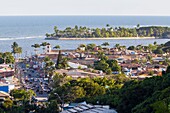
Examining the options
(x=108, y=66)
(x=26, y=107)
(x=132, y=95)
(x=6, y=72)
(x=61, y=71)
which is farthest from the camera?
(x=108, y=66)

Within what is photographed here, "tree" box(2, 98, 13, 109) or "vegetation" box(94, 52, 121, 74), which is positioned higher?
"tree" box(2, 98, 13, 109)

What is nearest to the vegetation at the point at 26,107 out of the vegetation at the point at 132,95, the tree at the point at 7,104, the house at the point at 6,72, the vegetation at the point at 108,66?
the tree at the point at 7,104

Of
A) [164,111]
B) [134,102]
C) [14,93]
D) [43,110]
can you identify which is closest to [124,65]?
[14,93]

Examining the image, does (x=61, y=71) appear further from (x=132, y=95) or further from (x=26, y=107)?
(x=132, y=95)

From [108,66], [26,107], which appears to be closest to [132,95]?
[26,107]

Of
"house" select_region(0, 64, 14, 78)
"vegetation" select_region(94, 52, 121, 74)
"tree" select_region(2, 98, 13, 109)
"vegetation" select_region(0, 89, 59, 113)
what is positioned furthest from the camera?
"vegetation" select_region(94, 52, 121, 74)

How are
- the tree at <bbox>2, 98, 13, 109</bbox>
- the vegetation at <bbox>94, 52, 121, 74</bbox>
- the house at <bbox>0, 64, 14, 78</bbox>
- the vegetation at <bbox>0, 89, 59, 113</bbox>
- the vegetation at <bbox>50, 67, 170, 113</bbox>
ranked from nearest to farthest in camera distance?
the vegetation at <bbox>50, 67, 170, 113</bbox>
the vegetation at <bbox>0, 89, 59, 113</bbox>
the tree at <bbox>2, 98, 13, 109</bbox>
the house at <bbox>0, 64, 14, 78</bbox>
the vegetation at <bbox>94, 52, 121, 74</bbox>

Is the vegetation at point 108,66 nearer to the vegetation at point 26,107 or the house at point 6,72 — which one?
the house at point 6,72

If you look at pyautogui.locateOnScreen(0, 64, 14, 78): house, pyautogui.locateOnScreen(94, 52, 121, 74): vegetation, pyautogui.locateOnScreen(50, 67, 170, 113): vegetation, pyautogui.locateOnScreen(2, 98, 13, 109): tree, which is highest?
pyautogui.locateOnScreen(50, 67, 170, 113): vegetation

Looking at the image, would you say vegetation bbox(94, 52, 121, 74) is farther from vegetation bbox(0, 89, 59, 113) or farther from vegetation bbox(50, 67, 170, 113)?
vegetation bbox(0, 89, 59, 113)

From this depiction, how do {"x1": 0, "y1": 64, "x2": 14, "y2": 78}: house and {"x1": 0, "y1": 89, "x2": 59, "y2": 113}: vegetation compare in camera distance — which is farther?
{"x1": 0, "y1": 64, "x2": 14, "y2": 78}: house

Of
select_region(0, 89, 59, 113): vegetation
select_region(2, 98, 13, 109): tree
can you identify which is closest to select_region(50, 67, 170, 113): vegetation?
select_region(0, 89, 59, 113): vegetation
